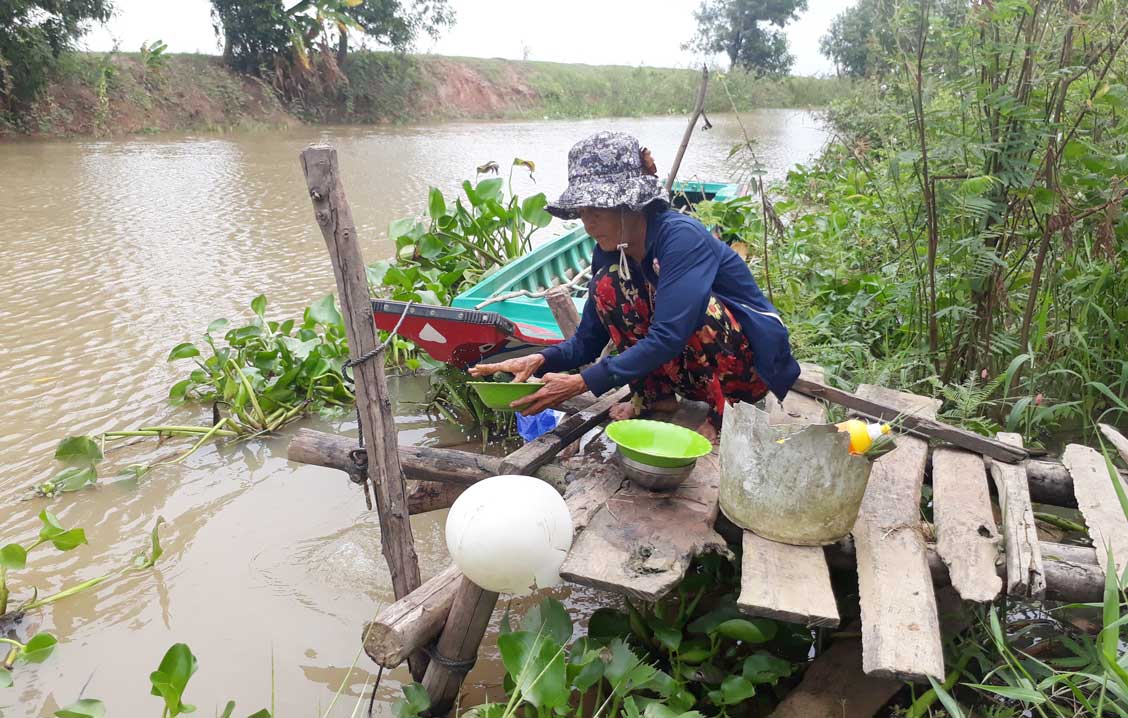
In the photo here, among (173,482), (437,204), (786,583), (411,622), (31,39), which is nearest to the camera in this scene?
(786,583)

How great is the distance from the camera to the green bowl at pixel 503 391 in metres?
2.23

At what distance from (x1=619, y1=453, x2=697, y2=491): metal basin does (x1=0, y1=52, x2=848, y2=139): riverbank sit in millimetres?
7544

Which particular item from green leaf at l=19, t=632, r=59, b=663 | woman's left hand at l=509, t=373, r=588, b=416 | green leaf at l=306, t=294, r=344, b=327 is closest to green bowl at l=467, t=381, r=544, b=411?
woman's left hand at l=509, t=373, r=588, b=416

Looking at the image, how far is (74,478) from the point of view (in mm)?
3172

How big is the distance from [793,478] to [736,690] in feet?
1.56

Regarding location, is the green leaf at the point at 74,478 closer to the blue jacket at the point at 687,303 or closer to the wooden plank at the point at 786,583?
the blue jacket at the point at 687,303

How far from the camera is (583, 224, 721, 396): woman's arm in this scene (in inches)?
83.7

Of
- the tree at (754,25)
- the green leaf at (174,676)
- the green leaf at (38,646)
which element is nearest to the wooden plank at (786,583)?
the green leaf at (174,676)

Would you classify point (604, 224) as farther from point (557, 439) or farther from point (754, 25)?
point (754, 25)

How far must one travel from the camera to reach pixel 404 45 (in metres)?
21.6

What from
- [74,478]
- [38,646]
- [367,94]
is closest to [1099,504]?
[38,646]

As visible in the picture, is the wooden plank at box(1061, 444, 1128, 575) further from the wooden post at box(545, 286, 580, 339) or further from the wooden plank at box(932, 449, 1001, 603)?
the wooden post at box(545, 286, 580, 339)

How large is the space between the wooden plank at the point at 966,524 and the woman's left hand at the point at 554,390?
3.08ft

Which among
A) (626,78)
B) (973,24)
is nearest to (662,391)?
(973,24)
